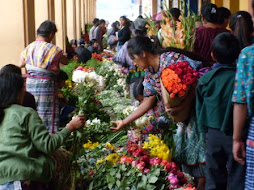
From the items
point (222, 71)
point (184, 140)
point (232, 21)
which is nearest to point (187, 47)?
point (232, 21)

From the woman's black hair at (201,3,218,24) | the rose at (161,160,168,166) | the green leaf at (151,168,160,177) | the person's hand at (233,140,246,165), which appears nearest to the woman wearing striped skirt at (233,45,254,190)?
the person's hand at (233,140,246,165)

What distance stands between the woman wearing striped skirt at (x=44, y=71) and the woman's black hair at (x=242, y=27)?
2187mm

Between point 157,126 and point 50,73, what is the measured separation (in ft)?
5.83

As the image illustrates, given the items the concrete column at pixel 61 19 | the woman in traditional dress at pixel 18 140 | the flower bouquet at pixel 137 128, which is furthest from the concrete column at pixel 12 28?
the concrete column at pixel 61 19

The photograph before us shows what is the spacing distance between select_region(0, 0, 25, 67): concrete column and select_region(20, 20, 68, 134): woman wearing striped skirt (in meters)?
1.20

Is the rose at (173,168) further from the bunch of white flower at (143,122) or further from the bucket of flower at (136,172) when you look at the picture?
the bunch of white flower at (143,122)

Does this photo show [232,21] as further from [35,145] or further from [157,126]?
[35,145]

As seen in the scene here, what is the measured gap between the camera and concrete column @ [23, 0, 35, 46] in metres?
7.64

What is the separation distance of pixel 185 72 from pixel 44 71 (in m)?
2.66

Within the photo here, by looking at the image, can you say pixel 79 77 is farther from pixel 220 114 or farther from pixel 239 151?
pixel 239 151

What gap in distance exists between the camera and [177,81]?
3910mm

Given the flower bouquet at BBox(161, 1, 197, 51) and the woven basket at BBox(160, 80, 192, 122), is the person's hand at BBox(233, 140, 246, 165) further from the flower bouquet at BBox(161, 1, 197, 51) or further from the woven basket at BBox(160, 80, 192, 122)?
the flower bouquet at BBox(161, 1, 197, 51)

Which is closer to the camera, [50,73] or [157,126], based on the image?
[157,126]

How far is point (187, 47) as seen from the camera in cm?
520
